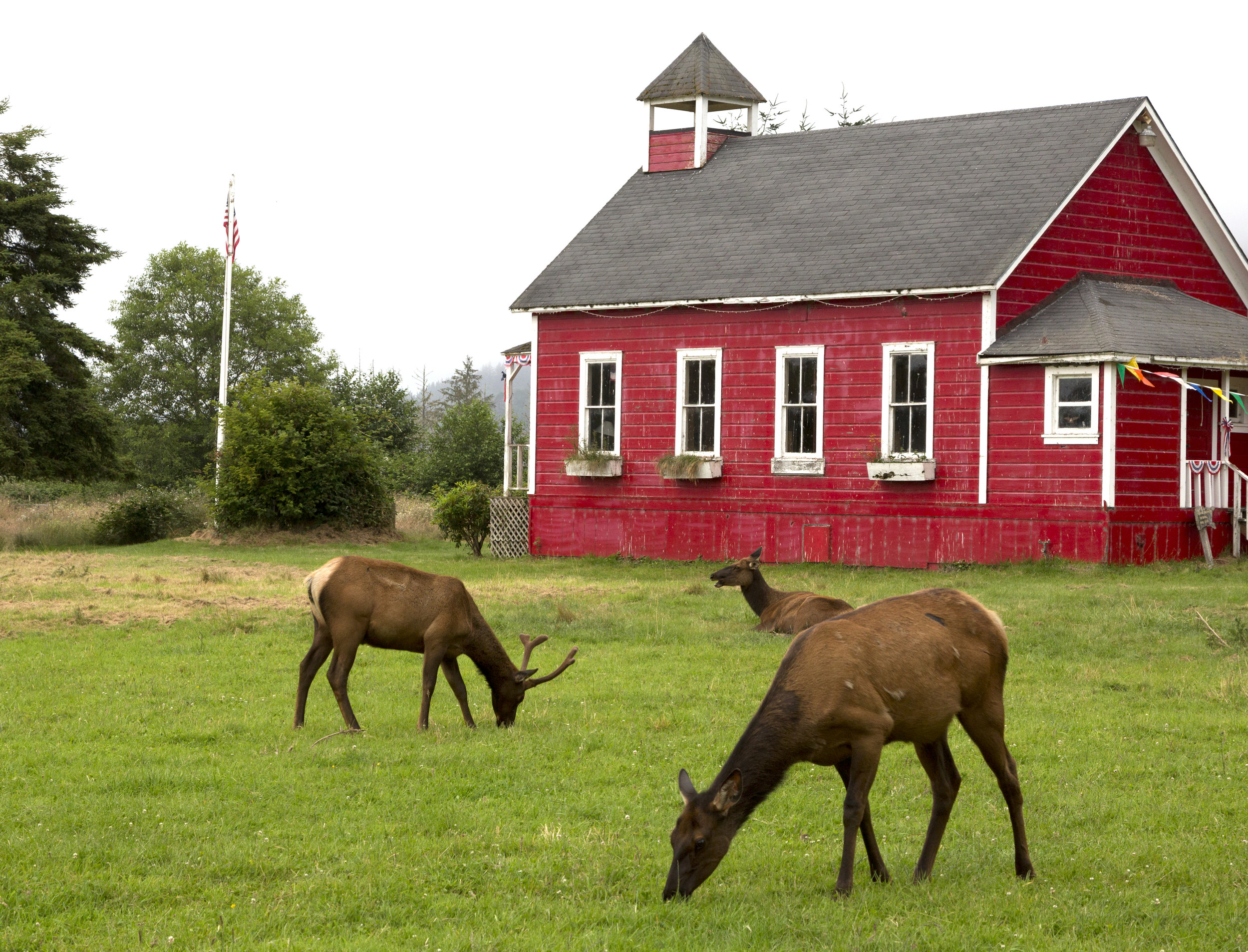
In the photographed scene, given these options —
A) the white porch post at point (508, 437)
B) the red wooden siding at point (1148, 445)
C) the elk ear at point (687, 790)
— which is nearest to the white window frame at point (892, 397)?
the red wooden siding at point (1148, 445)

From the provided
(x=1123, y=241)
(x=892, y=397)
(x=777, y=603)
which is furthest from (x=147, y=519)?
(x=1123, y=241)

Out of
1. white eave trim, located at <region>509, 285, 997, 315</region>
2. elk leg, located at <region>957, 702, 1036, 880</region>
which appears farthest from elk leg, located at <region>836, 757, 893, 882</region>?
white eave trim, located at <region>509, 285, 997, 315</region>

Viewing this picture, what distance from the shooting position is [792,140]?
1088 inches

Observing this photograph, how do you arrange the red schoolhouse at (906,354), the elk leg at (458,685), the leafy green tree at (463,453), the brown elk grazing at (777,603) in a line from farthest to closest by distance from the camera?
the leafy green tree at (463,453)
the red schoolhouse at (906,354)
the brown elk grazing at (777,603)
the elk leg at (458,685)

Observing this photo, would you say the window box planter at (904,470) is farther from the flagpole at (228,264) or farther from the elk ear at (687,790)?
the flagpole at (228,264)

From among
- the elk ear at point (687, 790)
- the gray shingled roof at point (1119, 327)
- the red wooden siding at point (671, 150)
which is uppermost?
the red wooden siding at point (671, 150)

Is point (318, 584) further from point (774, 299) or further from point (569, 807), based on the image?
point (774, 299)

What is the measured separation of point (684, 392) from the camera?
976 inches

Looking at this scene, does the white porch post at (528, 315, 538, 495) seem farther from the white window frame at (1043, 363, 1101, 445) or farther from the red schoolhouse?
the white window frame at (1043, 363, 1101, 445)

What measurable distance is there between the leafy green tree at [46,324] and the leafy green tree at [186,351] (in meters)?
28.2

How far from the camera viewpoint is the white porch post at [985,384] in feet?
70.8

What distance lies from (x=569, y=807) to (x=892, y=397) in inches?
632

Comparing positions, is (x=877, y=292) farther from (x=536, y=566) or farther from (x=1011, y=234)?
(x=536, y=566)

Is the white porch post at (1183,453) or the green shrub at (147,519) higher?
the white porch post at (1183,453)
